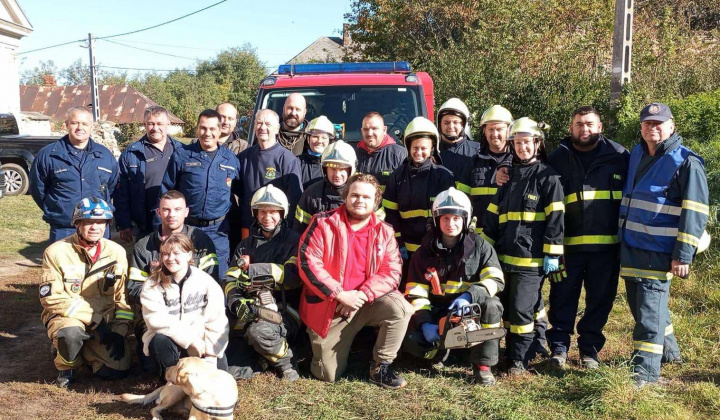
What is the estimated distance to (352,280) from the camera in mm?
4625

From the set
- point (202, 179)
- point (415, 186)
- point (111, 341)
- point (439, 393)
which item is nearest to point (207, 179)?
point (202, 179)

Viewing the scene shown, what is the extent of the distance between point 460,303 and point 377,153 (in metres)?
1.61

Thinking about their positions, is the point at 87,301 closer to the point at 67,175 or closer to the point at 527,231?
the point at 67,175

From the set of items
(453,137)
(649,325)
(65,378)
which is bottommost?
(65,378)

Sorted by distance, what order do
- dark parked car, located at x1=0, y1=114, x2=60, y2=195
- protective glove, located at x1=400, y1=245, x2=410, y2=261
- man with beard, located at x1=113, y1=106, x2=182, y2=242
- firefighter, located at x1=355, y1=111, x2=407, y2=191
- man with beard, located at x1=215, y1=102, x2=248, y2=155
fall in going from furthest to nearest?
dark parked car, located at x1=0, y1=114, x2=60, y2=195 → man with beard, located at x1=215, y1=102, x2=248, y2=155 → man with beard, located at x1=113, y1=106, x2=182, y2=242 → firefighter, located at x1=355, y1=111, x2=407, y2=191 → protective glove, located at x1=400, y1=245, x2=410, y2=261

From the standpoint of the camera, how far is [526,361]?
4754 mm

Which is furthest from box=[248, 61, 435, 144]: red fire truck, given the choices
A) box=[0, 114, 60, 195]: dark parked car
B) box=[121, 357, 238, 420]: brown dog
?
box=[0, 114, 60, 195]: dark parked car

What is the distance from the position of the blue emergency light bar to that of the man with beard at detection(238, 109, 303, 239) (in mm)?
2322

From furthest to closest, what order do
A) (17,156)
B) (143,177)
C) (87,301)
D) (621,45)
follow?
(17,156) < (621,45) < (143,177) < (87,301)

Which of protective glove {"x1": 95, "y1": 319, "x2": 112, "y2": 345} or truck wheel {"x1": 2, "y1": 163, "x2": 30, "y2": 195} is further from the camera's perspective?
truck wheel {"x1": 2, "y1": 163, "x2": 30, "y2": 195}

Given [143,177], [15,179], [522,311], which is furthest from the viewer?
[15,179]

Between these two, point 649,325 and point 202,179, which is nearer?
point 649,325

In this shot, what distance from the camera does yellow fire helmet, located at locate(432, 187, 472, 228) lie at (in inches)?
179

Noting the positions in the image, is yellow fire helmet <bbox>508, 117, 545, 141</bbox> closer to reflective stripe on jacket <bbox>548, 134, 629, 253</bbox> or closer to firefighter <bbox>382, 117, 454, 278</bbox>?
reflective stripe on jacket <bbox>548, 134, 629, 253</bbox>
